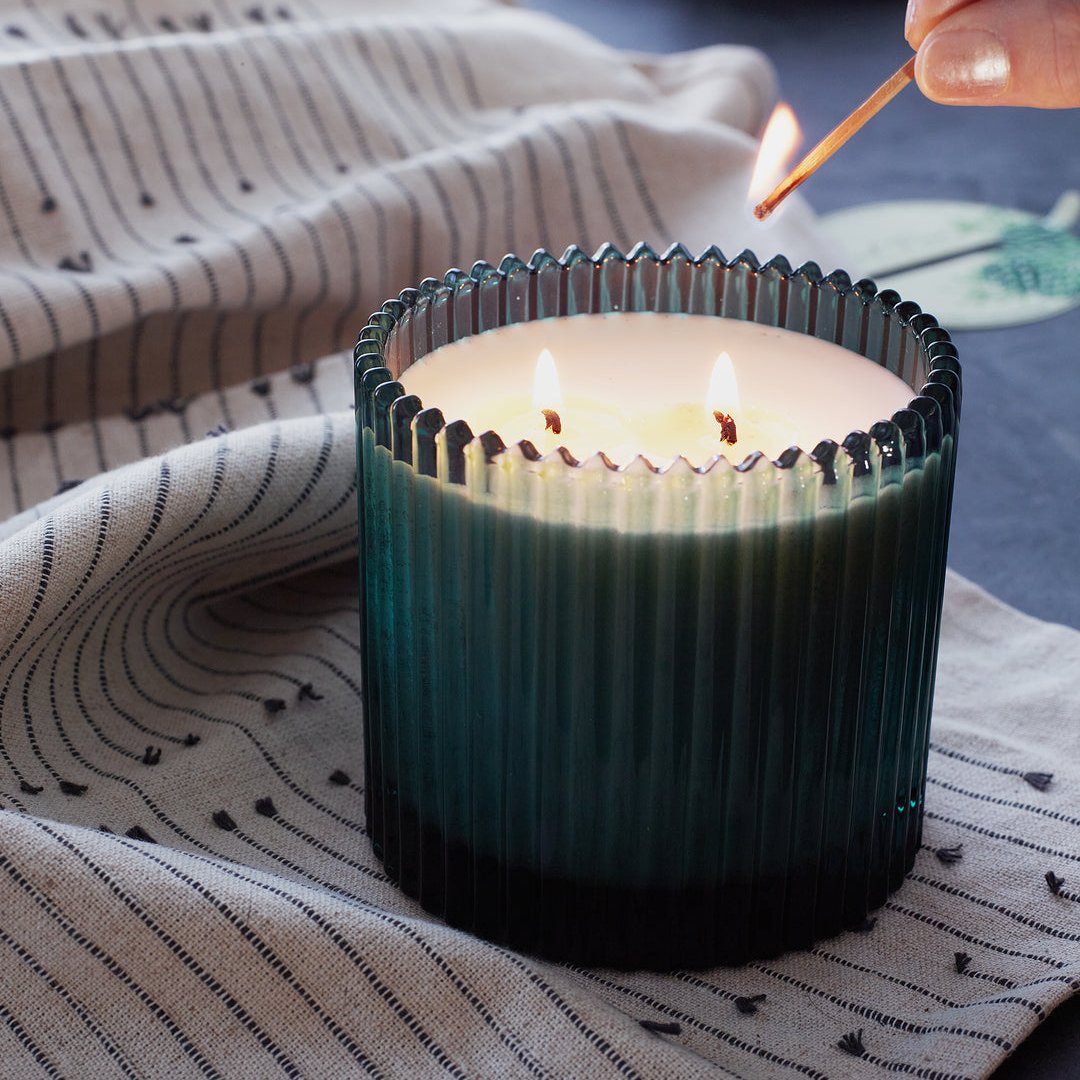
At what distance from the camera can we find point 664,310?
0.55 metres

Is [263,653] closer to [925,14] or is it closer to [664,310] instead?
[664,310]

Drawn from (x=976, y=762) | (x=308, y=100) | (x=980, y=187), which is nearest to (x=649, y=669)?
(x=976, y=762)

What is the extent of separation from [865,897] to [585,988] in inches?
3.7

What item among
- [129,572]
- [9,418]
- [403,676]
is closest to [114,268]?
[9,418]

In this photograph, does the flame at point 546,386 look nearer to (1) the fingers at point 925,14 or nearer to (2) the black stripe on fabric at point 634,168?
(1) the fingers at point 925,14

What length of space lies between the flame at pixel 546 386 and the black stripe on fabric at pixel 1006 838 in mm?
186

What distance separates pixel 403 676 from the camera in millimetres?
474

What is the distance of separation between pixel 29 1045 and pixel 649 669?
0.63 ft

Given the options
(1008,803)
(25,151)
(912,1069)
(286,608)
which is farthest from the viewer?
(25,151)

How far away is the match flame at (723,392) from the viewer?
0.48 m

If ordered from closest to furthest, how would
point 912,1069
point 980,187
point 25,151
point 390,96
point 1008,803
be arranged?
point 912,1069, point 1008,803, point 25,151, point 390,96, point 980,187

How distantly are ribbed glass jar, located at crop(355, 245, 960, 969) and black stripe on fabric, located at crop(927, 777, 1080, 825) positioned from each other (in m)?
0.04

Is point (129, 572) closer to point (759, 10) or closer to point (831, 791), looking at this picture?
point (831, 791)

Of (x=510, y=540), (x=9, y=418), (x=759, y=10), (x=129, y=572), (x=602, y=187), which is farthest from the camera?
(x=759, y=10)
